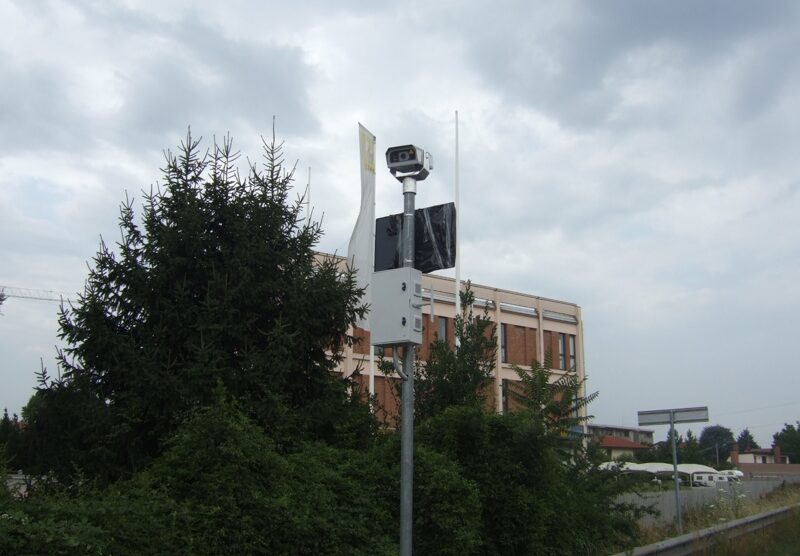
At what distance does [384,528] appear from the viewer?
8.69m

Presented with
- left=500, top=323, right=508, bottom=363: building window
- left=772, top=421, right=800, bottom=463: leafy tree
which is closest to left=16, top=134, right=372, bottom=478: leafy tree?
left=500, top=323, right=508, bottom=363: building window

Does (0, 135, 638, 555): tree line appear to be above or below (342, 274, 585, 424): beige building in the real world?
below

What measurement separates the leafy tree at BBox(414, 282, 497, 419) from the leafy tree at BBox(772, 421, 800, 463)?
472 ft

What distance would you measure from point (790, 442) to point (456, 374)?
5895 inches

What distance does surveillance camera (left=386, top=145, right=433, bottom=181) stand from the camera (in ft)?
25.3

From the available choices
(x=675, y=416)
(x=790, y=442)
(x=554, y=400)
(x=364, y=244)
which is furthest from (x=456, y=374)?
(x=790, y=442)

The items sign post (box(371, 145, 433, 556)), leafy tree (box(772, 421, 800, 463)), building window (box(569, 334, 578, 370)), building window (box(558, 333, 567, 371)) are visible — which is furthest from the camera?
leafy tree (box(772, 421, 800, 463))

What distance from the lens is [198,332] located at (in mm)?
10852

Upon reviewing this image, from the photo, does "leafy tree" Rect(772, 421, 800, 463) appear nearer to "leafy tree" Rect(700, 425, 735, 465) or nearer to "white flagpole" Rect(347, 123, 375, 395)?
"leafy tree" Rect(700, 425, 735, 465)

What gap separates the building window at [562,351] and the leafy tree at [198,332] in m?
45.6

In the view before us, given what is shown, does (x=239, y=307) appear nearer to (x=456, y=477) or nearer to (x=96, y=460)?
(x=96, y=460)

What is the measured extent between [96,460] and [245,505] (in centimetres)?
444

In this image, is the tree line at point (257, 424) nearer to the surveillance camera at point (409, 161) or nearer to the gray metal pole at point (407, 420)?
the gray metal pole at point (407, 420)

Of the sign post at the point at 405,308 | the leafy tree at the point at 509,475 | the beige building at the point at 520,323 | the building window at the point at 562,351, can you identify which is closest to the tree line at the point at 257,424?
the leafy tree at the point at 509,475
